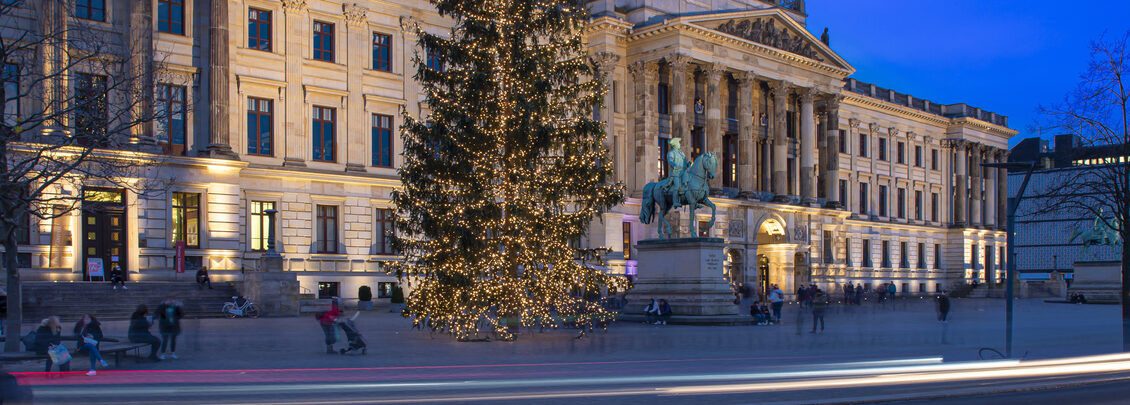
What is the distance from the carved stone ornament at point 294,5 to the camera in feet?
151

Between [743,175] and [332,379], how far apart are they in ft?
172

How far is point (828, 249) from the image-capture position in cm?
7444

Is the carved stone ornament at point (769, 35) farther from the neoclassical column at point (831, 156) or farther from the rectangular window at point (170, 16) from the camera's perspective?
the rectangular window at point (170, 16)

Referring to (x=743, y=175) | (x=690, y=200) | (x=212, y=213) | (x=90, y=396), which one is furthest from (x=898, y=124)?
(x=90, y=396)

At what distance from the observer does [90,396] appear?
46.8ft

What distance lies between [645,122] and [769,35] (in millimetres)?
11010

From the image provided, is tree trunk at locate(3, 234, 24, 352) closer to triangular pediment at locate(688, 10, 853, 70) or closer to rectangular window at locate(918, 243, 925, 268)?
triangular pediment at locate(688, 10, 853, 70)

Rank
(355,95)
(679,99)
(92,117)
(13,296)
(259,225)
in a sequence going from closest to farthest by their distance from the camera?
(13,296) → (92,117) → (259,225) → (355,95) → (679,99)

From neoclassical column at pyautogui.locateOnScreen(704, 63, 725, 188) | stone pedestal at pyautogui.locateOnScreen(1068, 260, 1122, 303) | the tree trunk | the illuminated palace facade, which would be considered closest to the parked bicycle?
the illuminated palace facade

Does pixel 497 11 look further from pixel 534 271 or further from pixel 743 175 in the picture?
pixel 743 175

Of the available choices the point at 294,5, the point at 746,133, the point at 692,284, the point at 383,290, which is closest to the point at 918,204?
the point at 746,133

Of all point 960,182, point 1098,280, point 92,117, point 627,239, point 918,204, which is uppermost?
point 960,182

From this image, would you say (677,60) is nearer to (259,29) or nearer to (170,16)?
(259,29)

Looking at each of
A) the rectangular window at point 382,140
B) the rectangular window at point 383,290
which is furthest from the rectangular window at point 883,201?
the rectangular window at point 383,290
